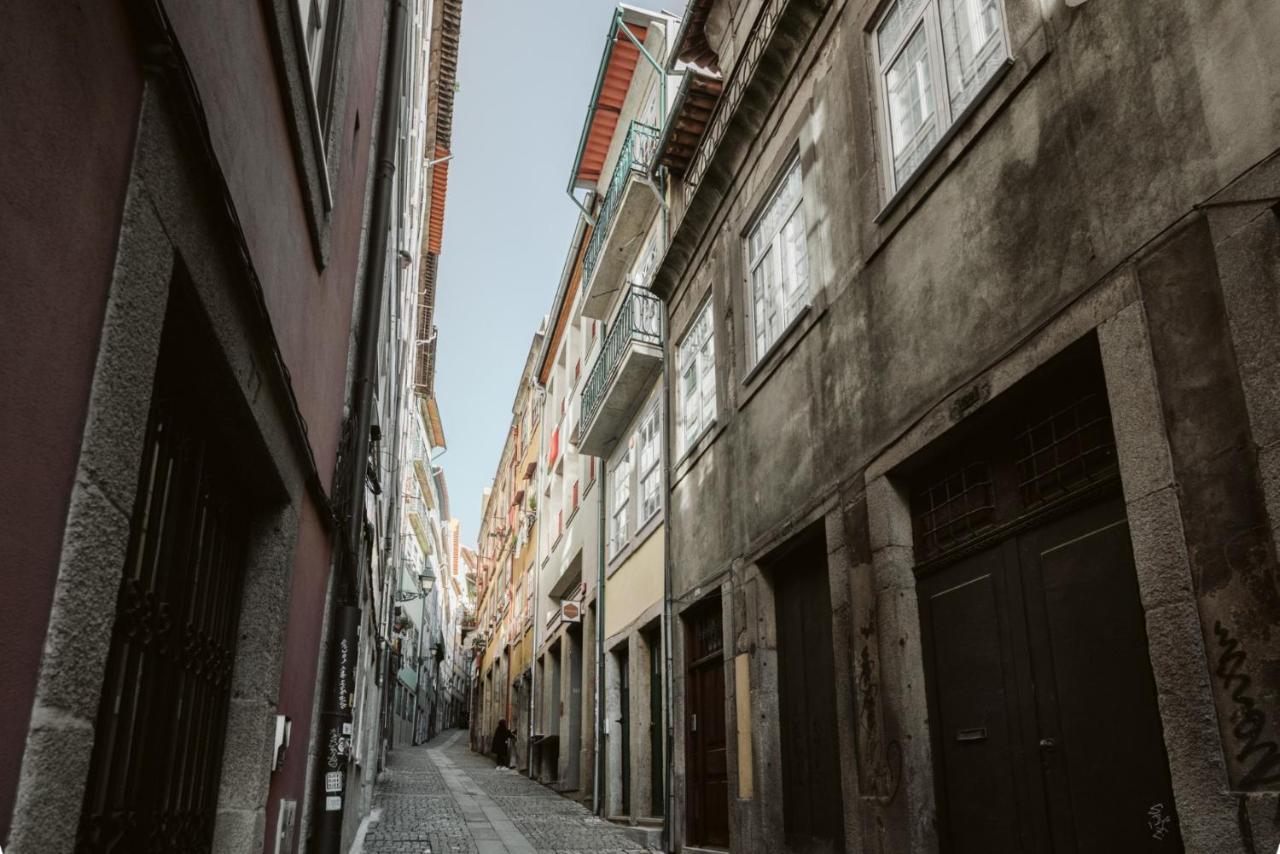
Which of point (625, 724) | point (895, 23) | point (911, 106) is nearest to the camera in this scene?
point (911, 106)

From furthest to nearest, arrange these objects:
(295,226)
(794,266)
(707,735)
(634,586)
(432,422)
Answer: (432,422)
(634,586)
(707,735)
(794,266)
(295,226)

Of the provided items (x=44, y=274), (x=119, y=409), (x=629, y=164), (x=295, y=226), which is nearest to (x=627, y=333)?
(x=629, y=164)

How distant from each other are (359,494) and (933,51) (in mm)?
5142

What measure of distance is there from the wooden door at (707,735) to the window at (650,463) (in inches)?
109

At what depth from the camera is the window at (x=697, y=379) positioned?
37.3 feet

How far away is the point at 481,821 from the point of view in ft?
42.1

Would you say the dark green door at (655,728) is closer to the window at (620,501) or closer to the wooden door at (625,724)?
the wooden door at (625,724)

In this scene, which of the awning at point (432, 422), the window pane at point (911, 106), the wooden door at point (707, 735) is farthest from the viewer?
the awning at point (432, 422)

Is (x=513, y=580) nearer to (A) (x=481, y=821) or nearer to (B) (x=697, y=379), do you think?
(A) (x=481, y=821)

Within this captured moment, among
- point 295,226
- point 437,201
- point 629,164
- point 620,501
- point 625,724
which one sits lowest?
point 625,724

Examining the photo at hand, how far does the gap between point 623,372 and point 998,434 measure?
8.59 m

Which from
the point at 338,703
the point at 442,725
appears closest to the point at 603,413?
the point at 338,703

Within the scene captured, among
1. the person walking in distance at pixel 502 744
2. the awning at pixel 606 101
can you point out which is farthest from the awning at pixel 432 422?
the awning at pixel 606 101

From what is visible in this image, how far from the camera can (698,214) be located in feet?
37.8
